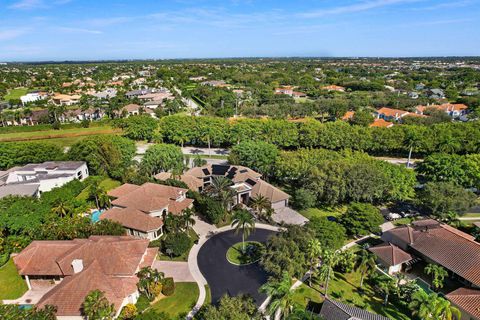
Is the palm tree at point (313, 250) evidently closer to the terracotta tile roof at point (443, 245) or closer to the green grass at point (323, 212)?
the terracotta tile roof at point (443, 245)

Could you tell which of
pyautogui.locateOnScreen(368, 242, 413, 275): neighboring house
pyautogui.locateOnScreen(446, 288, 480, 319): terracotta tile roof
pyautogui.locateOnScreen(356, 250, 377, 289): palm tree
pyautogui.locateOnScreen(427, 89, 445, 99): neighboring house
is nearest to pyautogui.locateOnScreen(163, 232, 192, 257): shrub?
pyautogui.locateOnScreen(356, 250, 377, 289): palm tree

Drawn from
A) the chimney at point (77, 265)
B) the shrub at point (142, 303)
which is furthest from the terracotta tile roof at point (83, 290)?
the shrub at point (142, 303)

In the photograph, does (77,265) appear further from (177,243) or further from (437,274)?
(437,274)

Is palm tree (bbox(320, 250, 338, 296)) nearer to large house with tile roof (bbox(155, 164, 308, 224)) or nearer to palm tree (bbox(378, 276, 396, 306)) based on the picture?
palm tree (bbox(378, 276, 396, 306))

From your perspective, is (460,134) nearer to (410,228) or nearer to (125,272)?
(410,228)

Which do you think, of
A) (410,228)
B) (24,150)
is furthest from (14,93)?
(410,228)

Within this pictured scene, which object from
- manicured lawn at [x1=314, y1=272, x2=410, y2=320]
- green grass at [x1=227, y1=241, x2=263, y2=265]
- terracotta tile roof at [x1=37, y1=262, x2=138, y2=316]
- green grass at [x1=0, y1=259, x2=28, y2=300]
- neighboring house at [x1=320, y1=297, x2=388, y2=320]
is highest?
terracotta tile roof at [x1=37, y1=262, x2=138, y2=316]

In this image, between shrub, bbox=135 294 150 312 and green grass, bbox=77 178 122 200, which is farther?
green grass, bbox=77 178 122 200
